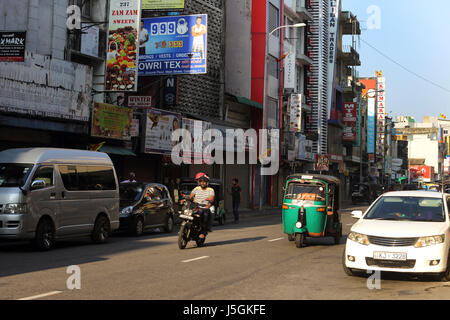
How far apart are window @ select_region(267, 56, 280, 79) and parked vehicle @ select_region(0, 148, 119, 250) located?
3238cm

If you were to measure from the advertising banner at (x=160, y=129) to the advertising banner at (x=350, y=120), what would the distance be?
46407 mm

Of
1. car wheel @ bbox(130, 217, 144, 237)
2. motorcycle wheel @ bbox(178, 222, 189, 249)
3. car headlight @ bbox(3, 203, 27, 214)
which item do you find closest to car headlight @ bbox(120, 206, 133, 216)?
car wheel @ bbox(130, 217, 144, 237)

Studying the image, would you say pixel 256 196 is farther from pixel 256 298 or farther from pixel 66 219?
pixel 256 298

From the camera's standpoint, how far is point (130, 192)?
875 inches

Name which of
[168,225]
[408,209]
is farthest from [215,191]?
[408,209]

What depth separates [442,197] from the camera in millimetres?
12609

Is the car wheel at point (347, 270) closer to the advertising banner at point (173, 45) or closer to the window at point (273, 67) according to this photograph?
the advertising banner at point (173, 45)

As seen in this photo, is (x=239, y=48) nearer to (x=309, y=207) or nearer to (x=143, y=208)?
(x=143, y=208)

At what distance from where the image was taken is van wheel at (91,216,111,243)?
18.1 meters

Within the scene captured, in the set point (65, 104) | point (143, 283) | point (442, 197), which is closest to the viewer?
point (143, 283)

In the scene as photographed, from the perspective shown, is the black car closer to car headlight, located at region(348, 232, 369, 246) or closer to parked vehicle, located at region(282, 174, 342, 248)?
parked vehicle, located at region(282, 174, 342, 248)

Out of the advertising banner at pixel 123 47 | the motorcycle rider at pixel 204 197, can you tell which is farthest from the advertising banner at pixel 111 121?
the motorcycle rider at pixel 204 197

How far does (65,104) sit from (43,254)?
10.0 metres
